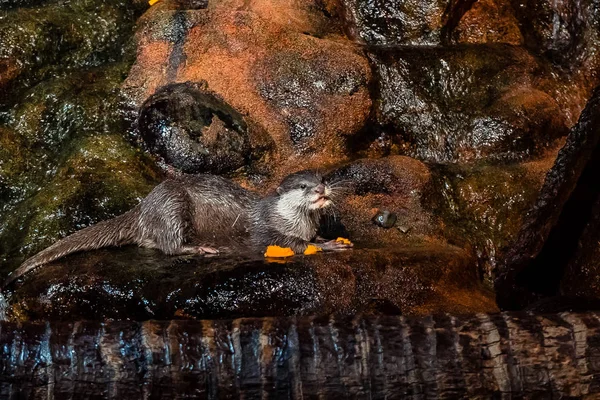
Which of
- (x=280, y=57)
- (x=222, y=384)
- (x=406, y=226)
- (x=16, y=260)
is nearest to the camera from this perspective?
(x=222, y=384)

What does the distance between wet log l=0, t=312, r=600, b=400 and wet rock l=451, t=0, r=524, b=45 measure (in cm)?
493

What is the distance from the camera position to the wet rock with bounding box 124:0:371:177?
251 inches

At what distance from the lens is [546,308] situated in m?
3.84

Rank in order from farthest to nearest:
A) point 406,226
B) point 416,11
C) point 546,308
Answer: point 416,11 → point 406,226 → point 546,308

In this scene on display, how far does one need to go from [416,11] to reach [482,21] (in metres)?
0.72

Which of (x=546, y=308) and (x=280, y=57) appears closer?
(x=546, y=308)

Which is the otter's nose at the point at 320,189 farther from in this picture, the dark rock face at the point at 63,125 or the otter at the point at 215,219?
the dark rock face at the point at 63,125

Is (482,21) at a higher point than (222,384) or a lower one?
higher

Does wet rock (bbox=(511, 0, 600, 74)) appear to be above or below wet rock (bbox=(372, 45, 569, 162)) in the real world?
above

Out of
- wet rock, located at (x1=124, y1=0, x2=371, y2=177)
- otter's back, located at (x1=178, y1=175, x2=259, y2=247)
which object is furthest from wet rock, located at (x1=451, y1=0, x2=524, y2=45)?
otter's back, located at (x1=178, y1=175, x2=259, y2=247)

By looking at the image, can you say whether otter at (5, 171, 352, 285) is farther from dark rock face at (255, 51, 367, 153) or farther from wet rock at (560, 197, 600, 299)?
wet rock at (560, 197, 600, 299)

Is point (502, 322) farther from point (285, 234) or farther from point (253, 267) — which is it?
point (285, 234)

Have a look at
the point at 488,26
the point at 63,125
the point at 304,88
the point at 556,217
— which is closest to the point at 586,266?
the point at 556,217

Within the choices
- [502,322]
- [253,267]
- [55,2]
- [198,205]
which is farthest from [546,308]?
[55,2]
